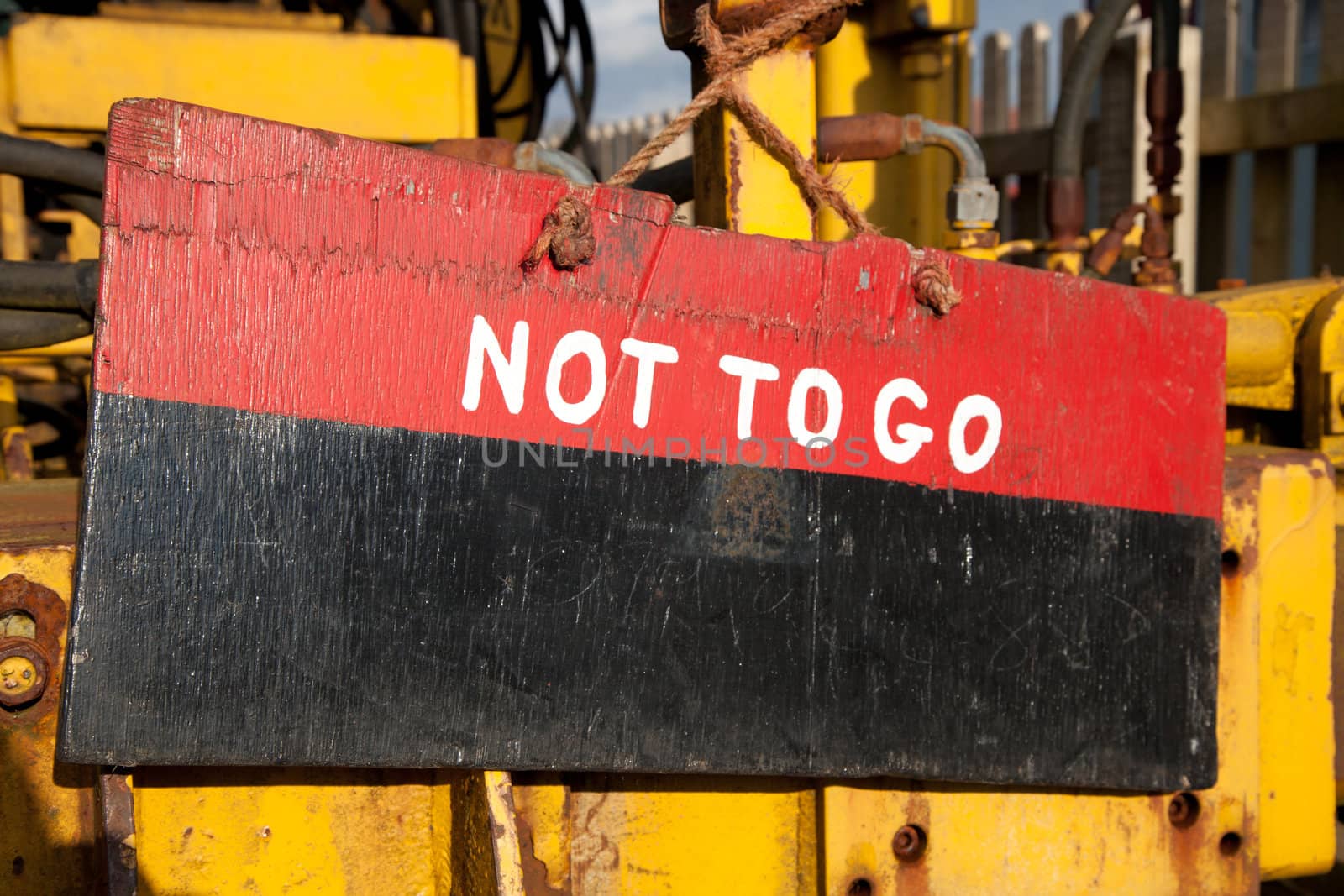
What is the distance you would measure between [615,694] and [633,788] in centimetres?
18

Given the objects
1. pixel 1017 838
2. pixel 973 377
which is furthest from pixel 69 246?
pixel 1017 838

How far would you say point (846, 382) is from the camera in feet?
3.59

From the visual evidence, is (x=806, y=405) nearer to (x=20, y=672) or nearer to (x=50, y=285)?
(x=20, y=672)

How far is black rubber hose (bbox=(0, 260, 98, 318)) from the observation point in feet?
4.33

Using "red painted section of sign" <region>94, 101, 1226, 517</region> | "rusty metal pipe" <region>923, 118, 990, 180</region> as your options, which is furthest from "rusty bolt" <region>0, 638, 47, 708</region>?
"rusty metal pipe" <region>923, 118, 990, 180</region>

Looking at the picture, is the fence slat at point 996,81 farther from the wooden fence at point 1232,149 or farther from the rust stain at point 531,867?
the rust stain at point 531,867

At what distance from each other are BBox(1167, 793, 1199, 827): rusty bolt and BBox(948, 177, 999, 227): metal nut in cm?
76

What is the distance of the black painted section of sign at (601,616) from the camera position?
906 millimetres

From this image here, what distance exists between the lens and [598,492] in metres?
1.01

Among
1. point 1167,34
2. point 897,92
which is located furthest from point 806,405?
point 1167,34

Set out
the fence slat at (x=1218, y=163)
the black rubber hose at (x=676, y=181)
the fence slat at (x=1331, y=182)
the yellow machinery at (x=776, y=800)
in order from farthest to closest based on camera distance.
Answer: the fence slat at (x=1218, y=163) → the fence slat at (x=1331, y=182) → the black rubber hose at (x=676, y=181) → the yellow machinery at (x=776, y=800)

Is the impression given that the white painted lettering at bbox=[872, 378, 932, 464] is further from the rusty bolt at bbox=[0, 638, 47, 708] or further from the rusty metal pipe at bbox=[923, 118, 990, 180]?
the rusty bolt at bbox=[0, 638, 47, 708]

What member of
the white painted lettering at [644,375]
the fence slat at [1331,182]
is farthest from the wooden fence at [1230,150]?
the white painted lettering at [644,375]

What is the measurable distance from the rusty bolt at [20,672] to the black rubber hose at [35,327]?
515mm
